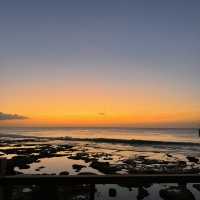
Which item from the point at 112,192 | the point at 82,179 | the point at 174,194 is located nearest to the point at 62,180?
the point at 82,179

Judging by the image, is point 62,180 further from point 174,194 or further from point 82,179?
point 174,194

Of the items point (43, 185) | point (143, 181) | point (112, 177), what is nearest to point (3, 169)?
point (43, 185)

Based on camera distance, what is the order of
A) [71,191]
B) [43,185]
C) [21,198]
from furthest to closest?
[71,191]
[21,198]
[43,185]

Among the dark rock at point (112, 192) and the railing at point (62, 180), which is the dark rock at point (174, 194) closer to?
the dark rock at point (112, 192)

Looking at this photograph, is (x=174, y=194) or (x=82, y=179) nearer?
(x=82, y=179)

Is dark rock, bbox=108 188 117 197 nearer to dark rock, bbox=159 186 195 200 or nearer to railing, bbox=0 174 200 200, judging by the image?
dark rock, bbox=159 186 195 200

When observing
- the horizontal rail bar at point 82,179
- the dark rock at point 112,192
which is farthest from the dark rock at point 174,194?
the horizontal rail bar at point 82,179

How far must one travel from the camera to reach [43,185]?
3.39 m

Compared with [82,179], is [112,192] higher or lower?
lower

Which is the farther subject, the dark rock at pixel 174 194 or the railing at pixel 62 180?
the dark rock at pixel 174 194

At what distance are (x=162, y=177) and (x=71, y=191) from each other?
1236cm

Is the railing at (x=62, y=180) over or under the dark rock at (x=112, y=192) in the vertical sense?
over

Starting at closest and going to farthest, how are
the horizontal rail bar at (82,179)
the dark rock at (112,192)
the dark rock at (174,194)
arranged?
the horizontal rail bar at (82,179), the dark rock at (174,194), the dark rock at (112,192)

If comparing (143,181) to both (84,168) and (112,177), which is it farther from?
(84,168)
